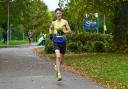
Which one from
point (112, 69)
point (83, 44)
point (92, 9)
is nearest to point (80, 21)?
point (92, 9)

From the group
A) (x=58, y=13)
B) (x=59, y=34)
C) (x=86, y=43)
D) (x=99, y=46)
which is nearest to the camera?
(x=58, y=13)

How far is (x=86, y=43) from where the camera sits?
1468 inches

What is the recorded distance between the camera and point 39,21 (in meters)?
93.1

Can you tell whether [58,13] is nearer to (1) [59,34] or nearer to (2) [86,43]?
(1) [59,34]

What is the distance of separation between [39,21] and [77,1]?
206ft

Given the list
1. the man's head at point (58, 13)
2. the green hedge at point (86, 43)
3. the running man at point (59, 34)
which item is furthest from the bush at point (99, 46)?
the man's head at point (58, 13)

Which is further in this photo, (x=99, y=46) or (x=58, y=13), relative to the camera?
(x=99, y=46)

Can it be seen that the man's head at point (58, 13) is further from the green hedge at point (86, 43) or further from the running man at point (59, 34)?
the green hedge at point (86, 43)

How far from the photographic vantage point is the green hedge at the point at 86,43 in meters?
35.2

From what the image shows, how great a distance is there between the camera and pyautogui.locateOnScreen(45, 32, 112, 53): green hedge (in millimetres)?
35219

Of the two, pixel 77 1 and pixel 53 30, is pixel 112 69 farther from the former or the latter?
pixel 77 1

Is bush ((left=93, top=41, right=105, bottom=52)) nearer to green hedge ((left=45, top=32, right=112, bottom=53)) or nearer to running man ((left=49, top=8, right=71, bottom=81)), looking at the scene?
green hedge ((left=45, top=32, right=112, bottom=53))

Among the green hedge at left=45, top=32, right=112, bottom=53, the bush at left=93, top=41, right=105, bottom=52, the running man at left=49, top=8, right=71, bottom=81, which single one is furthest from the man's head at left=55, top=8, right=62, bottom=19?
the bush at left=93, top=41, right=105, bottom=52

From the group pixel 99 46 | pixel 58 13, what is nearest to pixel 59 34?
pixel 58 13
